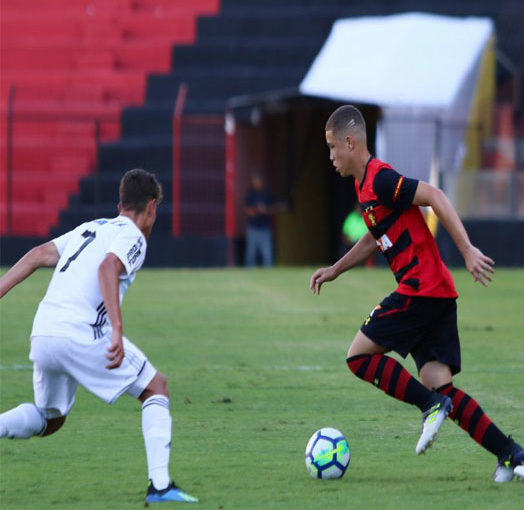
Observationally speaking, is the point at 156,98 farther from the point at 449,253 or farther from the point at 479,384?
the point at 479,384

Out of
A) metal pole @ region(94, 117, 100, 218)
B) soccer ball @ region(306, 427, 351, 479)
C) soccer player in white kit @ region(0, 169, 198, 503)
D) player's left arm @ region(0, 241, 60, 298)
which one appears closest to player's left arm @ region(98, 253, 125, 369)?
soccer player in white kit @ region(0, 169, 198, 503)

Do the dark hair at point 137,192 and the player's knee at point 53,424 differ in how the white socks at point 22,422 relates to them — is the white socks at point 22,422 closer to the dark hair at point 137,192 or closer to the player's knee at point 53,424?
the player's knee at point 53,424

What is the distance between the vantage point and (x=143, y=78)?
28.3 m

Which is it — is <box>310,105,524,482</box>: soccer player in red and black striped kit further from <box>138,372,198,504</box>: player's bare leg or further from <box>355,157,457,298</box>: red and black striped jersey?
<box>138,372,198,504</box>: player's bare leg

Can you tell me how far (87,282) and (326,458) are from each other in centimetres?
153

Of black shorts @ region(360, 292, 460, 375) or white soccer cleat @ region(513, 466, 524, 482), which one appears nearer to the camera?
white soccer cleat @ region(513, 466, 524, 482)

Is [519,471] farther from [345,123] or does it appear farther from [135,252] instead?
[135,252]

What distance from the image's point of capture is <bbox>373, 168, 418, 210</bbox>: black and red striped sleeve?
6168 mm

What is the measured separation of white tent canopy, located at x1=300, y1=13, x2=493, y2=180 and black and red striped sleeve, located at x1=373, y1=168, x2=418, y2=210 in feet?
53.6

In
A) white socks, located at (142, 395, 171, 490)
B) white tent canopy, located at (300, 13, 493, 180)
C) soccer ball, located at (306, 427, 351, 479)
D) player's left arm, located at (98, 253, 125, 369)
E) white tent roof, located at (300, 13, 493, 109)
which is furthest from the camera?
white tent roof, located at (300, 13, 493, 109)

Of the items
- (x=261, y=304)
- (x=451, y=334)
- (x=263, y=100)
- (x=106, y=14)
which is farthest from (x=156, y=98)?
(x=451, y=334)

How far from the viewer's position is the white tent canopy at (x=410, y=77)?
77.3 feet

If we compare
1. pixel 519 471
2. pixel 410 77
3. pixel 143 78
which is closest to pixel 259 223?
pixel 410 77

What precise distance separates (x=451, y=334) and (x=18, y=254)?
1823 cm
